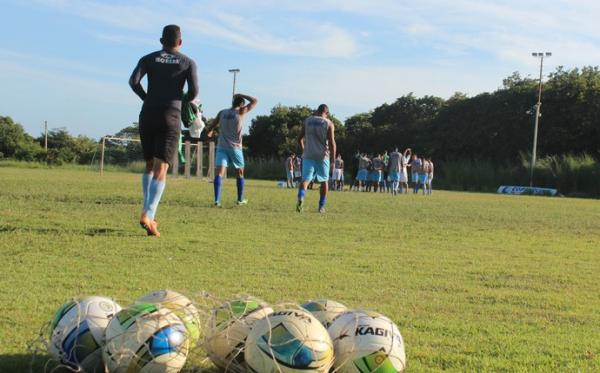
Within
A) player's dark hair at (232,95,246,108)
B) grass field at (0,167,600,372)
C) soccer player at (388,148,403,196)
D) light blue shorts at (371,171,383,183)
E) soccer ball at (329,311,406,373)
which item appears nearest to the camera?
soccer ball at (329,311,406,373)

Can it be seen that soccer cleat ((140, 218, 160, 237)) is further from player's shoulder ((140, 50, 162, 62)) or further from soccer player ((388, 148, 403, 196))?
soccer player ((388, 148, 403, 196))

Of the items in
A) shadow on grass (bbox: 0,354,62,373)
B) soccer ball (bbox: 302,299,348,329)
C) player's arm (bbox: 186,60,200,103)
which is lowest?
shadow on grass (bbox: 0,354,62,373)

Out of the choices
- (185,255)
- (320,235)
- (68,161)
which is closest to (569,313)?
(185,255)

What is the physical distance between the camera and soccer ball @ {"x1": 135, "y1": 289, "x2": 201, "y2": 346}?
3289 millimetres

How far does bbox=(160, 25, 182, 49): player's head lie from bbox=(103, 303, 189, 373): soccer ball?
5.52 metres

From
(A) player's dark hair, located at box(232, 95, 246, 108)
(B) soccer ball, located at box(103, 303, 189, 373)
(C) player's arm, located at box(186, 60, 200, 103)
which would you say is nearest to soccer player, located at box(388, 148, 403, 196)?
(A) player's dark hair, located at box(232, 95, 246, 108)

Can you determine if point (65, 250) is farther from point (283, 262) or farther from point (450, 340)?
point (450, 340)

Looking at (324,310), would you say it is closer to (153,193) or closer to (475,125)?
(153,193)

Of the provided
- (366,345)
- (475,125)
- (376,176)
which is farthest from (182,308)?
(475,125)

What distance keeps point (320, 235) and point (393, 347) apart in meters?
6.38

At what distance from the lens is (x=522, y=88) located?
6244 cm

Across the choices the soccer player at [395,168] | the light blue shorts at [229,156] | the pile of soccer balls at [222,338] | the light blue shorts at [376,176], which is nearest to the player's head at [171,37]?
the light blue shorts at [229,156]

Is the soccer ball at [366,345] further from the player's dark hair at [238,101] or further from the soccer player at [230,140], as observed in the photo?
the player's dark hair at [238,101]

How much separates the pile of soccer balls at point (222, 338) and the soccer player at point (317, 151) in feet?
32.8
